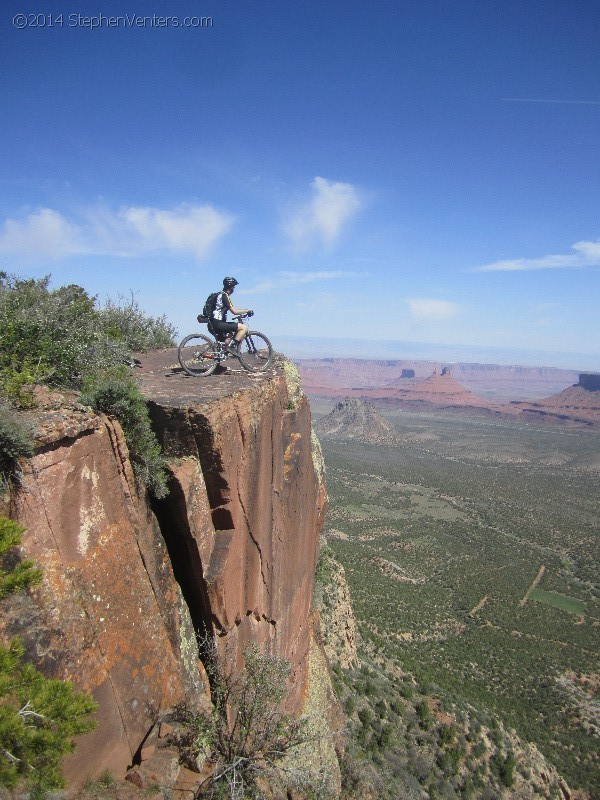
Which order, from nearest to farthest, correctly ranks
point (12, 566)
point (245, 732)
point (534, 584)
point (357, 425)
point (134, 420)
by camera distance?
1. point (12, 566)
2. point (134, 420)
3. point (245, 732)
4. point (534, 584)
5. point (357, 425)

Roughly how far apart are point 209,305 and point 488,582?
2191 inches

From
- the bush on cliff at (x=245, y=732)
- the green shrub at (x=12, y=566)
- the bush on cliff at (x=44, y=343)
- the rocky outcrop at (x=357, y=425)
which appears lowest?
the rocky outcrop at (x=357, y=425)

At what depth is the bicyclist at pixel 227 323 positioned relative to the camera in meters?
12.1

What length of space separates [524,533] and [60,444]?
8442 cm

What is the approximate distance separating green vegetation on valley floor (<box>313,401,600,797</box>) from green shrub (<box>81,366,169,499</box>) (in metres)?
24.1

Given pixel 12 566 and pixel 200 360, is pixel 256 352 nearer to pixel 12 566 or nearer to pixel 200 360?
pixel 200 360

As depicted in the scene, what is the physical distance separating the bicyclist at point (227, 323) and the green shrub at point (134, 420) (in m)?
5.27

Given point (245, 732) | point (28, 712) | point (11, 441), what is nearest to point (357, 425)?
point (245, 732)

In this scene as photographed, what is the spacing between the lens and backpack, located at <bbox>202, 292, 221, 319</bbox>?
39.4 ft

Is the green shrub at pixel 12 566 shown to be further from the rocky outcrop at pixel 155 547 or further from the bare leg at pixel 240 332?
the bare leg at pixel 240 332

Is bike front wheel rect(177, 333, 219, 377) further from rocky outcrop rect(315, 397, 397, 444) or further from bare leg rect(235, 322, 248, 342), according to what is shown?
rocky outcrop rect(315, 397, 397, 444)

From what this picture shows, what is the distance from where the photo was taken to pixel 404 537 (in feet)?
225

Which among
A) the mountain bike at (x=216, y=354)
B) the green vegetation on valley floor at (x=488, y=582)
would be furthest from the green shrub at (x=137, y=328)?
the green vegetation on valley floor at (x=488, y=582)

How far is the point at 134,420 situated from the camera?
22.7ft
